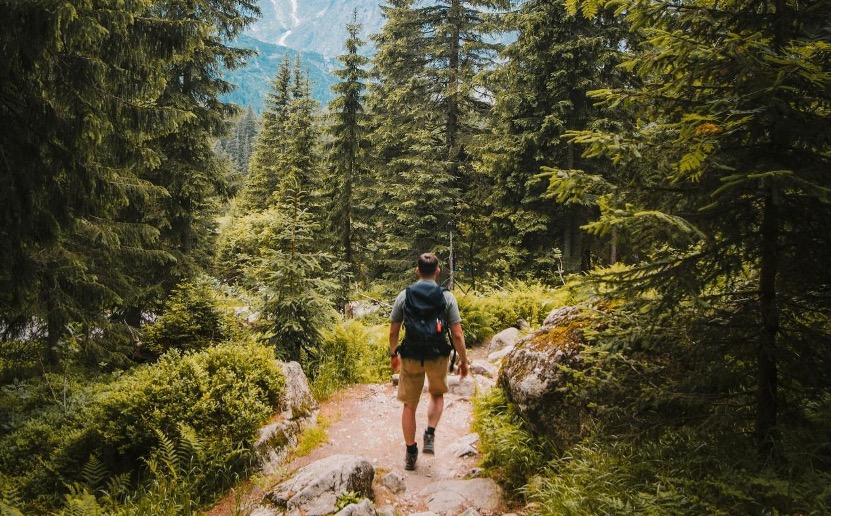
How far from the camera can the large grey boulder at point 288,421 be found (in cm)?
594

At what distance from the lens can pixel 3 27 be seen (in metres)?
4.74

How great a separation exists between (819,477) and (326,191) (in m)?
19.5

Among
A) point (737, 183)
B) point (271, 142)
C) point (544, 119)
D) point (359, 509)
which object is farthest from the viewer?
point (271, 142)

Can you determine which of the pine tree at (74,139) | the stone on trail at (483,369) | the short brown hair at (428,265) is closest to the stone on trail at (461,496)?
the short brown hair at (428,265)

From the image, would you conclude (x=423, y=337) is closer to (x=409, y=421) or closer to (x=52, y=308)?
(x=409, y=421)

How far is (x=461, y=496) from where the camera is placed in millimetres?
4910

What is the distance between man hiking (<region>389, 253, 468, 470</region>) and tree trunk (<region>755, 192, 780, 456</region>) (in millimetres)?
2813

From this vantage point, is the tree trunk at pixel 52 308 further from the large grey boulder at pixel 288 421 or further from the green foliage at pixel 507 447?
the green foliage at pixel 507 447

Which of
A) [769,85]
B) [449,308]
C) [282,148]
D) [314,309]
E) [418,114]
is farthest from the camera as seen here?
[282,148]

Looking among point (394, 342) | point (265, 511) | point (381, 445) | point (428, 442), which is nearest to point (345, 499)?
point (265, 511)

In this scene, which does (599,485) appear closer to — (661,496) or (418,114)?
(661,496)

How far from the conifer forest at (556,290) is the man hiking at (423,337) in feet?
3.60

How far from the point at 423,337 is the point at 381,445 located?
244 centimetres

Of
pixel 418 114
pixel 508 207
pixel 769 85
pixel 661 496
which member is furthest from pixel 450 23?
pixel 661 496
